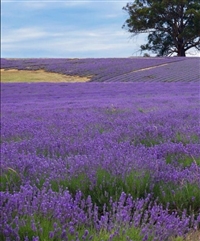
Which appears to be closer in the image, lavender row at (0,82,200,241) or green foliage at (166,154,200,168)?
lavender row at (0,82,200,241)

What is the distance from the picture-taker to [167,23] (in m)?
33.2

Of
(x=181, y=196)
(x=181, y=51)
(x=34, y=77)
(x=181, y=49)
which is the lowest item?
(x=181, y=196)

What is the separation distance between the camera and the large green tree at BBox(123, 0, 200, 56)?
31.8 meters

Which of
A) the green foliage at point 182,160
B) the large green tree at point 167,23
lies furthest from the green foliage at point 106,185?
the large green tree at point 167,23

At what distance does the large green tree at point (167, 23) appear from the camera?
31812 millimetres

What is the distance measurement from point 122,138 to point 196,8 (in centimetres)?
3089

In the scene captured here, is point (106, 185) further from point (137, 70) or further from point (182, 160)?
point (137, 70)

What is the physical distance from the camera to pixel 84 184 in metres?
2.55

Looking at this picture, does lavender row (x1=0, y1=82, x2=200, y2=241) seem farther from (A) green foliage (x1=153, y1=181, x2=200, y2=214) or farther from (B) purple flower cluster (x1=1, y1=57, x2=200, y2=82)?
(B) purple flower cluster (x1=1, y1=57, x2=200, y2=82)

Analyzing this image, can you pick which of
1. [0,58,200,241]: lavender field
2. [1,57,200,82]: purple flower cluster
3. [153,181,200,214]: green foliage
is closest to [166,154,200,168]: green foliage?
[0,58,200,241]: lavender field

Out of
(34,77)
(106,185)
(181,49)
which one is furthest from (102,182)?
(181,49)

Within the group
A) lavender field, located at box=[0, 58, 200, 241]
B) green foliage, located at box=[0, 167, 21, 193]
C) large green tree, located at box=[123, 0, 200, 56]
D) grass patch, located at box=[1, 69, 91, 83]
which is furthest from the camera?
large green tree, located at box=[123, 0, 200, 56]

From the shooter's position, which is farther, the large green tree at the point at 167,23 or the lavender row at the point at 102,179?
the large green tree at the point at 167,23

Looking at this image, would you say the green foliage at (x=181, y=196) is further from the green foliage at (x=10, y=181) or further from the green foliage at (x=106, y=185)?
the green foliage at (x=10, y=181)
